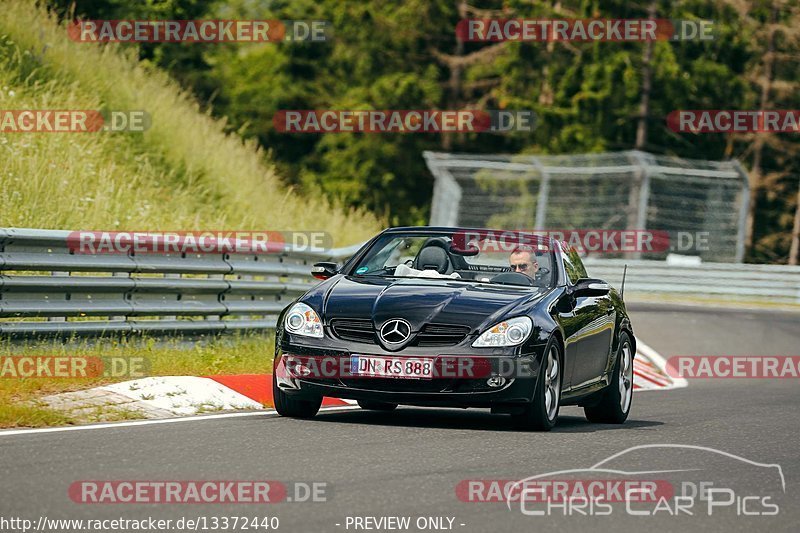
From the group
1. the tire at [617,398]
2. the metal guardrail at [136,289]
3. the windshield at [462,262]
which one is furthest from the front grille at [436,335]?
the metal guardrail at [136,289]

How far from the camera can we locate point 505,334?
400 inches

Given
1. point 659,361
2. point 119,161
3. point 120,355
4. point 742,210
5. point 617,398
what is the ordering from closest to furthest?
point 617,398 < point 120,355 < point 659,361 < point 119,161 < point 742,210

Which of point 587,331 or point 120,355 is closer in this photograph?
point 587,331

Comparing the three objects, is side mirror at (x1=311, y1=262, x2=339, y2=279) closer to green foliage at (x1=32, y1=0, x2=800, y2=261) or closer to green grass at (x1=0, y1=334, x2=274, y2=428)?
green grass at (x1=0, y1=334, x2=274, y2=428)

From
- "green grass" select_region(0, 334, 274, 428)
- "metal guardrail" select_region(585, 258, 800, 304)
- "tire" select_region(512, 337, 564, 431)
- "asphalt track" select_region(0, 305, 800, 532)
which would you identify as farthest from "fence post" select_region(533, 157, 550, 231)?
"tire" select_region(512, 337, 564, 431)

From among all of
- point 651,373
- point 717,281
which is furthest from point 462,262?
point 717,281

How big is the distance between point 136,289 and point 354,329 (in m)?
3.85

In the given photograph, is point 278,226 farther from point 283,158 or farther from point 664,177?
point 283,158

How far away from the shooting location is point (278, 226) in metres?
22.4

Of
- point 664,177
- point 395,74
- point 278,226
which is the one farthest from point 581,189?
point 395,74

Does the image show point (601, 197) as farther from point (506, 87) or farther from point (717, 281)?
point (506, 87)

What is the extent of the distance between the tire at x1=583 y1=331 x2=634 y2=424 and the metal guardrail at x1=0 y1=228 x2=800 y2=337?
401 centimetres

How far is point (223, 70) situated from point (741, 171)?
29648 millimetres

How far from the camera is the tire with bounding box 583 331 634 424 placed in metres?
12.0
